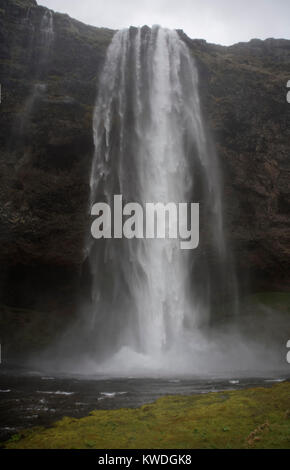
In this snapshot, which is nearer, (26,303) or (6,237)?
(6,237)

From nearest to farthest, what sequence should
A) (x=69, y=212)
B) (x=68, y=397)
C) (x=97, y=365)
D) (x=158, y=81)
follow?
1. (x=68, y=397)
2. (x=97, y=365)
3. (x=69, y=212)
4. (x=158, y=81)

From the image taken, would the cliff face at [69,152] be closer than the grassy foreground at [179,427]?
No

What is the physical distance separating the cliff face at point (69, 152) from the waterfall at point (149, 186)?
3.85 ft

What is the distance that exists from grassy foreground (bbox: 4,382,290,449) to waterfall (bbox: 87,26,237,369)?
13.8 metres

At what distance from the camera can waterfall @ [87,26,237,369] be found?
27.6m

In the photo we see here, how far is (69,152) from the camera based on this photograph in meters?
27.9

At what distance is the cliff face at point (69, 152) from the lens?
2762 centimetres

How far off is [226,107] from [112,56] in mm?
9824

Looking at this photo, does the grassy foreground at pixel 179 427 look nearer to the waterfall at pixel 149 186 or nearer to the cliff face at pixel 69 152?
the waterfall at pixel 149 186

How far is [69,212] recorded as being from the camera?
91.9 ft

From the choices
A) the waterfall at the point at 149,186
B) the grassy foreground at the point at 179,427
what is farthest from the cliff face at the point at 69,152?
the grassy foreground at the point at 179,427

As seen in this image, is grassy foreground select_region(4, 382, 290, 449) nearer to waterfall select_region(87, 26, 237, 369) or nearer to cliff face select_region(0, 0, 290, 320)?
waterfall select_region(87, 26, 237, 369)
